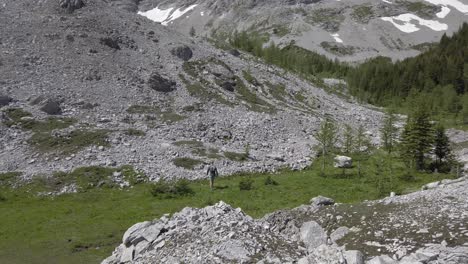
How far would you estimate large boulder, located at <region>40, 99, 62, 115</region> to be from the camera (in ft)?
187

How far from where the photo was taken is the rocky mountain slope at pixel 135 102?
48438 millimetres

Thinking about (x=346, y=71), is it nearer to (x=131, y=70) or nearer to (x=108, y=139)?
(x=131, y=70)

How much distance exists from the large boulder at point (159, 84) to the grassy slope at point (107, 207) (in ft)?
110

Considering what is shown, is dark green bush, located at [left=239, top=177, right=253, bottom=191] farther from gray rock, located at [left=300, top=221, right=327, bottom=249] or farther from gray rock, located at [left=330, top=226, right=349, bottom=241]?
gray rock, located at [left=330, top=226, right=349, bottom=241]

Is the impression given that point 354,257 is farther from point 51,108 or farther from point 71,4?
point 71,4

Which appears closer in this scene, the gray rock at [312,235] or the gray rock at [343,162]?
the gray rock at [312,235]

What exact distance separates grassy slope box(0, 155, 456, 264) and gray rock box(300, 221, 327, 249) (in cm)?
1235

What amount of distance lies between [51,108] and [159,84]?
21.1 metres

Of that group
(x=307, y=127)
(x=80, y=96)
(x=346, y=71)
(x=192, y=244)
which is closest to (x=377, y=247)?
(x=192, y=244)

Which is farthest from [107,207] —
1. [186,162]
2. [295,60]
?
[295,60]

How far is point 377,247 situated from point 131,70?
6505 centimetres

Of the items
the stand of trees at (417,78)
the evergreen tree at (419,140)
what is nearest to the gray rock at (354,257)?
the evergreen tree at (419,140)

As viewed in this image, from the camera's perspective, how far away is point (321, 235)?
20125 mm

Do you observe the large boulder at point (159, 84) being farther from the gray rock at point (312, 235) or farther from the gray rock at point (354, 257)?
the gray rock at point (354, 257)
